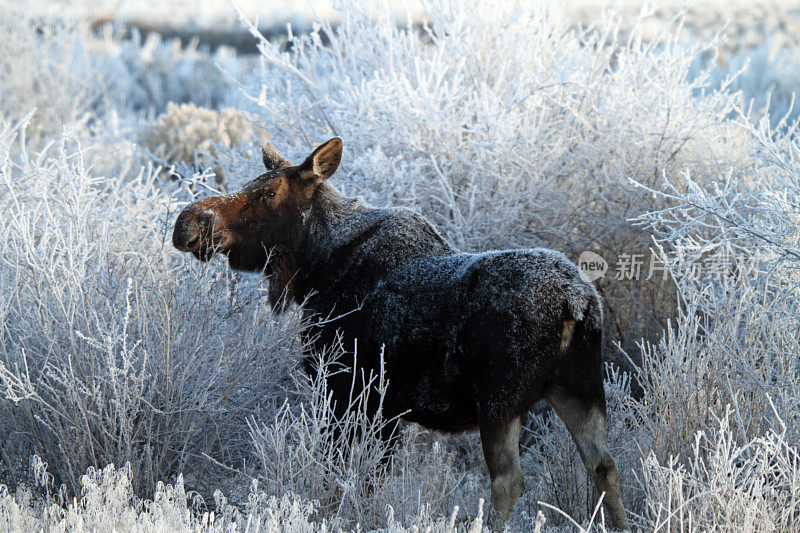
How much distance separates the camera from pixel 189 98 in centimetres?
2159

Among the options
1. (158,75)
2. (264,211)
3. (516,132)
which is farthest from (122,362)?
(158,75)

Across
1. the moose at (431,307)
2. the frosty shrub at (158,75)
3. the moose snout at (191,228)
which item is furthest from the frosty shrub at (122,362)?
the frosty shrub at (158,75)

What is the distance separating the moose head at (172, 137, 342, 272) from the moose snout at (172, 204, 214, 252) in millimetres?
11

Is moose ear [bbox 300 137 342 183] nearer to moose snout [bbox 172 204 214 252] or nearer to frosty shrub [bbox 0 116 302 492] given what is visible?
moose snout [bbox 172 204 214 252]

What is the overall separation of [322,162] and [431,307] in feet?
3.76

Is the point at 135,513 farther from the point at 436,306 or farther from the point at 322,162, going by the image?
the point at 322,162

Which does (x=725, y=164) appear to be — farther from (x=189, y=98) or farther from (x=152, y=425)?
(x=189, y=98)

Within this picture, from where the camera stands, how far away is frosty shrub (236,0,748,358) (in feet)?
19.0

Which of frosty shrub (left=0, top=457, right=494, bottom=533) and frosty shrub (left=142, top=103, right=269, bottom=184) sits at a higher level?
frosty shrub (left=0, top=457, right=494, bottom=533)

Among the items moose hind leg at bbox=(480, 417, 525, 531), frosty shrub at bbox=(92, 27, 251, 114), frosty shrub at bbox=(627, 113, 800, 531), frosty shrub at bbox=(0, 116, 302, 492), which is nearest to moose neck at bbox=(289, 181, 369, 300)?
frosty shrub at bbox=(0, 116, 302, 492)

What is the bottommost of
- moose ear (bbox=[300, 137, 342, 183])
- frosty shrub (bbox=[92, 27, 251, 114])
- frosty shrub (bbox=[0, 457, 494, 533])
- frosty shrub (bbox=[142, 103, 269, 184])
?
frosty shrub (bbox=[92, 27, 251, 114])

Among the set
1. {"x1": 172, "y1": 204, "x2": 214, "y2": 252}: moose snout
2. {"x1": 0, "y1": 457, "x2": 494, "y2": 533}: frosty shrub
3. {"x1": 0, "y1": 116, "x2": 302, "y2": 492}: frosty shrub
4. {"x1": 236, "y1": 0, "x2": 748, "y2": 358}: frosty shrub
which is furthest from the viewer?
{"x1": 236, "y1": 0, "x2": 748, "y2": 358}: frosty shrub

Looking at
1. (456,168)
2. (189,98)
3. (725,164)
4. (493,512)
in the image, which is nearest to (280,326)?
(493,512)

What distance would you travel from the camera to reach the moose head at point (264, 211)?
173 inches
